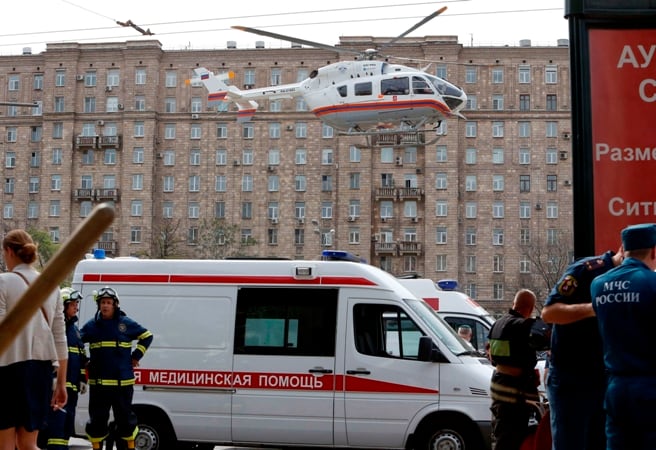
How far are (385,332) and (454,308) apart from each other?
24.5ft

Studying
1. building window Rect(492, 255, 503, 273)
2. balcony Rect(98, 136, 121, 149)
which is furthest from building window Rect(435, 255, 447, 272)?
balcony Rect(98, 136, 121, 149)

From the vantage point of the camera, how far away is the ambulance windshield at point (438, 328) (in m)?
11.2

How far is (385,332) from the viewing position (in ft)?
37.0

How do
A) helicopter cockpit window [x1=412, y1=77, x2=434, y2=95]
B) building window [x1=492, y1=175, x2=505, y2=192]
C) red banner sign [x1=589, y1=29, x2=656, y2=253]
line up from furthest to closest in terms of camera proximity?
building window [x1=492, y1=175, x2=505, y2=192] < helicopter cockpit window [x1=412, y1=77, x2=434, y2=95] < red banner sign [x1=589, y1=29, x2=656, y2=253]

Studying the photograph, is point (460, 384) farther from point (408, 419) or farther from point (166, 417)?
point (166, 417)

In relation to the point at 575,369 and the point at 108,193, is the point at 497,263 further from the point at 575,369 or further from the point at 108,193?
the point at 575,369

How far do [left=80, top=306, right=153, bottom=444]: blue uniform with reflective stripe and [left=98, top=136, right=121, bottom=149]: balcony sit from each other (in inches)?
2942

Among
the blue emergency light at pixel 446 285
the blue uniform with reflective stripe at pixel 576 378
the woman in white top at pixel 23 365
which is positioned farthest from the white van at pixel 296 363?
the blue emergency light at pixel 446 285

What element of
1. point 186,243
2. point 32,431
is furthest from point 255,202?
point 32,431

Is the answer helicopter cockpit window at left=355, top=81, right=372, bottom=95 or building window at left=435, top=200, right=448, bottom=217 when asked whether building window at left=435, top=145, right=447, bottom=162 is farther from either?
helicopter cockpit window at left=355, top=81, right=372, bottom=95

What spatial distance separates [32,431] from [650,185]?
12.2 ft

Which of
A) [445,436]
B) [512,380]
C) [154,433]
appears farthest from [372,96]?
[512,380]

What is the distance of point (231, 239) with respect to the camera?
3019 inches

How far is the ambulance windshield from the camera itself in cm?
1121
